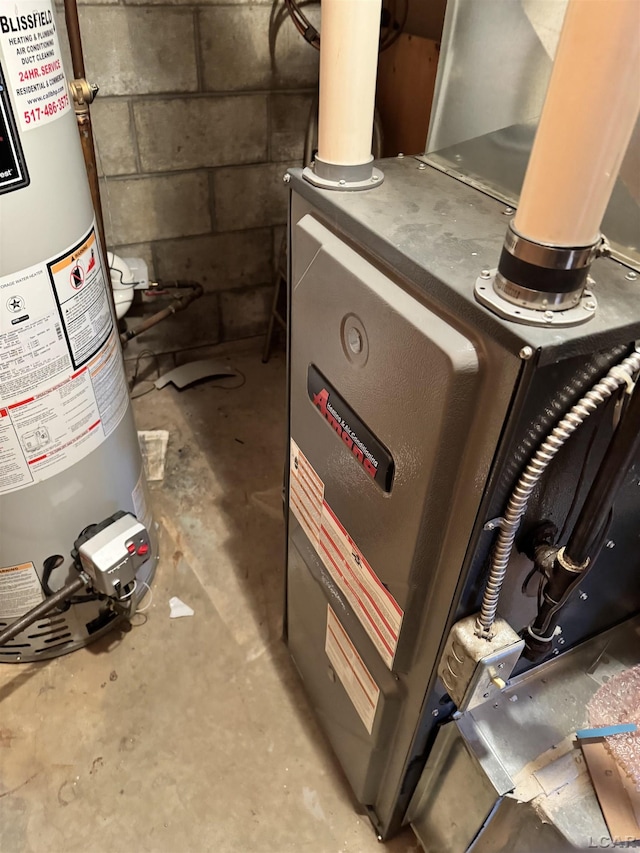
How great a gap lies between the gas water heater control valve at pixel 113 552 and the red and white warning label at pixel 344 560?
1.36ft

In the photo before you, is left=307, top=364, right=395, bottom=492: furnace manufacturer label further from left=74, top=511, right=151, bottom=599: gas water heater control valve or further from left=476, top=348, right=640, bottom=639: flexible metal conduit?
left=74, top=511, right=151, bottom=599: gas water heater control valve

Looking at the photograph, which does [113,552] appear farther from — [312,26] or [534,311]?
[312,26]

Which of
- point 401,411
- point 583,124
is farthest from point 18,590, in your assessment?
point 583,124

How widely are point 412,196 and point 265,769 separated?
114cm


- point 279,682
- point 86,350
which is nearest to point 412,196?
point 86,350

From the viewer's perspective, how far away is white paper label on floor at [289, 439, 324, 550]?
3.17 feet

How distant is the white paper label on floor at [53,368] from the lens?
98cm

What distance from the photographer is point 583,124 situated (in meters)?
0.43

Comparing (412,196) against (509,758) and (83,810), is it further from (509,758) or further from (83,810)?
(83,810)

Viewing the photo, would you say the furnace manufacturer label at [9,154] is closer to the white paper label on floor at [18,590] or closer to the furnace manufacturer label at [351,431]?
the furnace manufacturer label at [351,431]

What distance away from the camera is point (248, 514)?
5.87 feet

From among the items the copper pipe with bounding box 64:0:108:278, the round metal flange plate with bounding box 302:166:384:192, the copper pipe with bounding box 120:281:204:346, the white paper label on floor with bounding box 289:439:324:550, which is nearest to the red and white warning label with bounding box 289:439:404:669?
the white paper label on floor with bounding box 289:439:324:550

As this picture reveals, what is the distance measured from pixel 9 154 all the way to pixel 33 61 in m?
0.14

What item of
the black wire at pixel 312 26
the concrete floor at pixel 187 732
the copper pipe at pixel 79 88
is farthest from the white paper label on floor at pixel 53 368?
the black wire at pixel 312 26
